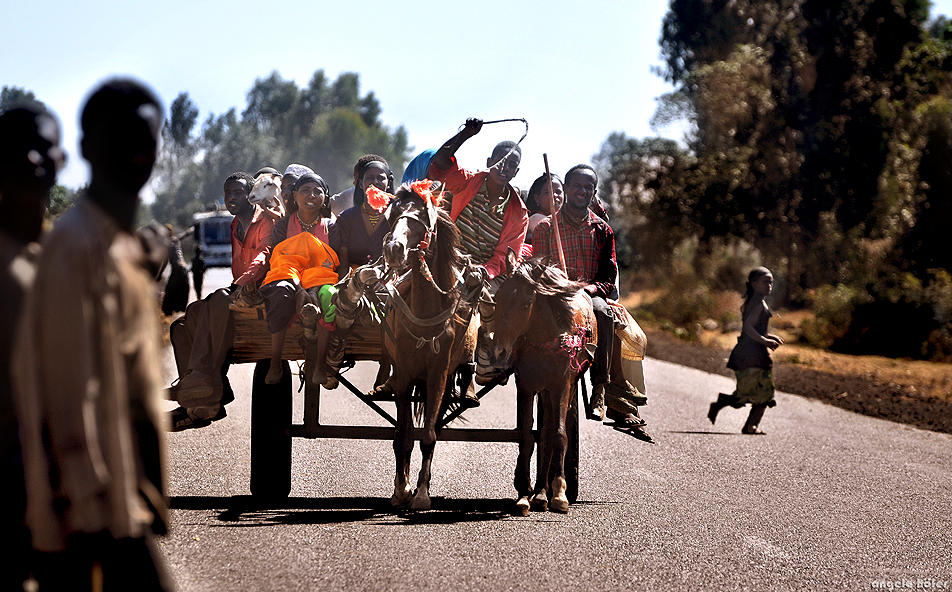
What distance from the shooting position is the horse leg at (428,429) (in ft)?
23.3

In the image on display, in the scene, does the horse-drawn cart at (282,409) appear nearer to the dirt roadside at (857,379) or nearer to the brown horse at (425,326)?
the brown horse at (425,326)

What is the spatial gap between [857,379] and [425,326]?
14.2 metres

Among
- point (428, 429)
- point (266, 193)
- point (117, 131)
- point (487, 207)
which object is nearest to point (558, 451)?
point (428, 429)

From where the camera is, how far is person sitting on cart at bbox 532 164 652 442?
327 inches

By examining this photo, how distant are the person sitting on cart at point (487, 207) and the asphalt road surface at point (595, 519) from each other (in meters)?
1.35

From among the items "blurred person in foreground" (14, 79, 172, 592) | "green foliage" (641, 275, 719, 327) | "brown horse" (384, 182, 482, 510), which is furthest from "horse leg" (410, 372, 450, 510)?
"green foliage" (641, 275, 719, 327)

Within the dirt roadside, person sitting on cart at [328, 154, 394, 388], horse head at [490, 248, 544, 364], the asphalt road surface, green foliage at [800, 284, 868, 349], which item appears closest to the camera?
the asphalt road surface

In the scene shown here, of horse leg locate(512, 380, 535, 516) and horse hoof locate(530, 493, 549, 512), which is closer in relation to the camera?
horse leg locate(512, 380, 535, 516)

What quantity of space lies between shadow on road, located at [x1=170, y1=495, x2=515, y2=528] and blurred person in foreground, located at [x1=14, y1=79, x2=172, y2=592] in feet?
13.5

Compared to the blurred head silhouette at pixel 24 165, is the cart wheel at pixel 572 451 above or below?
below

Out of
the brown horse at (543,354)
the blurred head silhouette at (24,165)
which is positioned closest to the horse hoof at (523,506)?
the brown horse at (543,354)

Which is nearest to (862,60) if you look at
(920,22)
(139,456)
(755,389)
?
(920,22)

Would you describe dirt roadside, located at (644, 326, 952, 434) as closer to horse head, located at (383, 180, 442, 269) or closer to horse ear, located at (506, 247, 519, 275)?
horse ear, located at (506, 247, 519, 275)

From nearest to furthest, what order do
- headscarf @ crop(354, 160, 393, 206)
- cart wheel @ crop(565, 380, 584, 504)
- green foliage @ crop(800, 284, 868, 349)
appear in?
cart wheel @ crop(565, 380, 584, 504) → headscarf @ crop(354, 160, 393, 206) → green foliage @ crop(800, 284, 868, 349)
